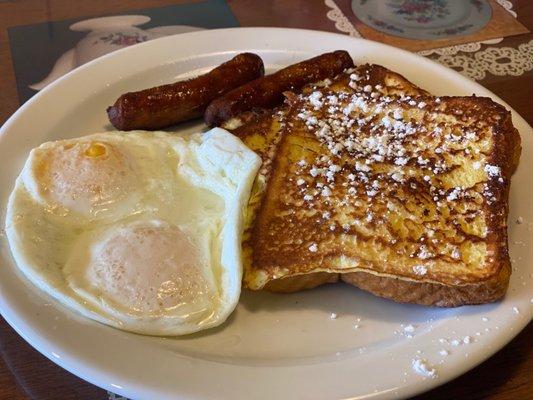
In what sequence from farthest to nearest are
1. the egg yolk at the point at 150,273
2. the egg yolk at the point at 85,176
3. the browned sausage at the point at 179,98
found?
the browned sausage at the point at 179,98 → the egg yolk at the point at 85,176 → the egg yolk at the point at 150,273

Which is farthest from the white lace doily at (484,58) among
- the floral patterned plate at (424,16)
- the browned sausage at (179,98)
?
the browned sausage at (179,98)

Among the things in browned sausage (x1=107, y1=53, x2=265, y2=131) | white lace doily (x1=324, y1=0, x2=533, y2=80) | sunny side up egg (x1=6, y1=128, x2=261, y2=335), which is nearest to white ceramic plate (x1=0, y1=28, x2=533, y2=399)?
sunny side up egg (x1=6, y1=128, x2=261, y2=335)

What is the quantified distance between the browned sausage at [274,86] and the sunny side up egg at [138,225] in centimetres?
19

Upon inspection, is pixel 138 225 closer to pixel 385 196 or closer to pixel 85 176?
pixel 85 176

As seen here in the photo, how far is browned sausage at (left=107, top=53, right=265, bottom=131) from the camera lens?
207 centimetres

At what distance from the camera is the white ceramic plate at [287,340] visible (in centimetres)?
134

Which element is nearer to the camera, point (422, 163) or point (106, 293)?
point (106, 293)

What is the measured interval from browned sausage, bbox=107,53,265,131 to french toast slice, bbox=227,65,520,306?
0.23 meters

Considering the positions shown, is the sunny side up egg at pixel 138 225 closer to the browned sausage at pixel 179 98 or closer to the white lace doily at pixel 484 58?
the browned sausage at pixel 179 98

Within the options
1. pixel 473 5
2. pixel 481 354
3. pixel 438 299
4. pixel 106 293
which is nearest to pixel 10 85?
pixel 106 293

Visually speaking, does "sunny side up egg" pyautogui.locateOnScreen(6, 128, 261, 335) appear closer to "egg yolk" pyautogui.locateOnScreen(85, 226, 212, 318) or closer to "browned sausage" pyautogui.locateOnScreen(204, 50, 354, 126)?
"egg yolk" pyautogui.locateOnScreen(85, 226, 212, 318)

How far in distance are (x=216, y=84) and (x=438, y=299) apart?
118 centimetres

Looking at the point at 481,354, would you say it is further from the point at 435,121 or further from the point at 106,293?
the point at 106,293

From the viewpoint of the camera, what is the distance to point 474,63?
2.73 m
